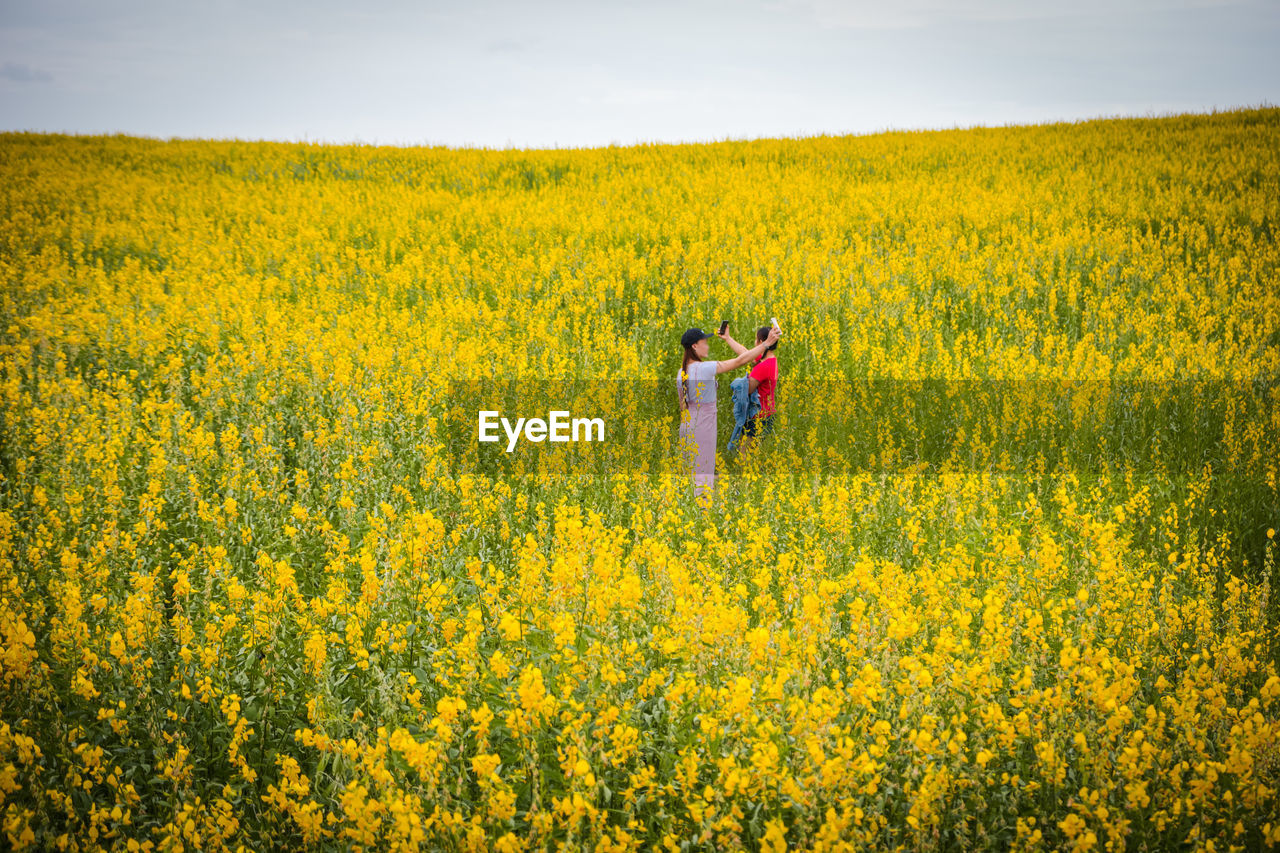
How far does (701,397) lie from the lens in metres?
7.02

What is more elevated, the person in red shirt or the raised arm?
the raised arm

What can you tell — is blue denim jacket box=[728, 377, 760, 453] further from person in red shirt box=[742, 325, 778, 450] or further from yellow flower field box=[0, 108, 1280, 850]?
yellow flower field box=[0, 108, 1280, 850]

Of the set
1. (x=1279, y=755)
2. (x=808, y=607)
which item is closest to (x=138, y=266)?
(x=808, y=607)

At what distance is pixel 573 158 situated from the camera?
21.5 metres

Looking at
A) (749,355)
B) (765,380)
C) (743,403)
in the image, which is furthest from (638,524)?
(765,380)

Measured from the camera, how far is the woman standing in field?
6961mm

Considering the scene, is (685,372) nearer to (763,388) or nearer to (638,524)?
(763,388)

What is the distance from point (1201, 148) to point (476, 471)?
21.0 m

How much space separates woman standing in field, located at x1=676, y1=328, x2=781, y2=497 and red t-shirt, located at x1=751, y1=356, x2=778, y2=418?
1.22 ft

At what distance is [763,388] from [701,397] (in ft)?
3.20

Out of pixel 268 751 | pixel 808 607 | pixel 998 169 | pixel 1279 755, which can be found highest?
pixel 998 169

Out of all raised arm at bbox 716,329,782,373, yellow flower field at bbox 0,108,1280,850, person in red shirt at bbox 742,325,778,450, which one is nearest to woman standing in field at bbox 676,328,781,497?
raised arm at bbox 716,329,782,373

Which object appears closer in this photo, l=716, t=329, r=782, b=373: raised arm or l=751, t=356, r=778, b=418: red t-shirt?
l=716, t=329, r=782, b=373: raised arm

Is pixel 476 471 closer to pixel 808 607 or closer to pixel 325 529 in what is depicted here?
pixel 325 529
